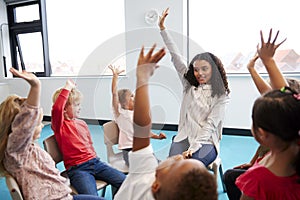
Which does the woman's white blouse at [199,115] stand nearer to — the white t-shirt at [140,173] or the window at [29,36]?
the white t-shirt at [140,173]

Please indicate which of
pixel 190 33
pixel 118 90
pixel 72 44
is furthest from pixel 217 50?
pixel 118 90

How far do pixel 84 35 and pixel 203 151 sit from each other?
2.88 metres

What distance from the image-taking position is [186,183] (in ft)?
2.13

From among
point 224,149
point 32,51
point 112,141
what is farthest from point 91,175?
point 32,51

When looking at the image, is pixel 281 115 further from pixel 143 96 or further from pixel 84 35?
pixel 84 35

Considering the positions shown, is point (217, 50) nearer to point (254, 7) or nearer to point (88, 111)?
point (254, 7)

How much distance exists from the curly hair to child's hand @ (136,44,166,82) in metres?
0.30

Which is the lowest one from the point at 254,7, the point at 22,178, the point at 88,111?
the point at 22,178

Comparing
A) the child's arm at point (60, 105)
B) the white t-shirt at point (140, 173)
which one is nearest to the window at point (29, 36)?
the child's arm at point (60, 105)

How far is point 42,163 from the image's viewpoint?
4.12 feet

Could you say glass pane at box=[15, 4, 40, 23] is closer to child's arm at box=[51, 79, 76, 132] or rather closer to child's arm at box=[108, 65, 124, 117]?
child's arm at box=[51, 79, 76, 132]

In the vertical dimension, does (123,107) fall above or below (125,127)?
above

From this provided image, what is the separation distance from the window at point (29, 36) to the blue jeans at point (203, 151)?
4.37 metres

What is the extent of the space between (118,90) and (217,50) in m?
2.89
